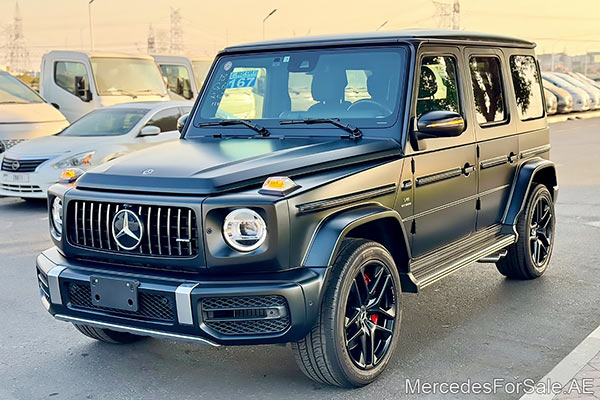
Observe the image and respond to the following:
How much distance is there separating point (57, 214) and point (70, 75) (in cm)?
1398

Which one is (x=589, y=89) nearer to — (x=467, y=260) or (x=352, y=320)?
(x=467, y=260)

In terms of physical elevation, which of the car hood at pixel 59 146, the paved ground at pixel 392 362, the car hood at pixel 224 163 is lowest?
the paved ground at pixel 392 362

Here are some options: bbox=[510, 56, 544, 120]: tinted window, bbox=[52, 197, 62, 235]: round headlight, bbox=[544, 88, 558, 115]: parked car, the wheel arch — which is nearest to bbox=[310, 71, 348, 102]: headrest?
the wheel arch

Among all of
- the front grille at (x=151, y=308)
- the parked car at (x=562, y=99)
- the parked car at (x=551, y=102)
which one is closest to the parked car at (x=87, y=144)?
the front grille at (x=151, y=308)

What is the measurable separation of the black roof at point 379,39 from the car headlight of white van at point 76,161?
18.0 feet

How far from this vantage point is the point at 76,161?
10867 mm

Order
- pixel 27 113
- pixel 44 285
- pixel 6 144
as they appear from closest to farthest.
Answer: pixel 44 285
pixel 6 144
pixel 27 113

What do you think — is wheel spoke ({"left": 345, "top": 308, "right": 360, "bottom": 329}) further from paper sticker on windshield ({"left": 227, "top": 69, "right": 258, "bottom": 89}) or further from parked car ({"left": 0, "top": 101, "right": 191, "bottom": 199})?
parked car ({"left": 0, "top": 101, "right": 191, "bottom": 199})

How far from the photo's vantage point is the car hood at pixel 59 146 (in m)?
11.1

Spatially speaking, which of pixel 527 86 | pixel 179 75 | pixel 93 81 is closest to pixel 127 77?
pixel 93 81

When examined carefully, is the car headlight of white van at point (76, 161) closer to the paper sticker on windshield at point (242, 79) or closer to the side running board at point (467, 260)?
the paper sticker on windshield at point (242, 79)

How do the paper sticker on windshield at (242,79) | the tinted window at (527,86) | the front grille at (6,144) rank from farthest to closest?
the front grille at (6,144)
the tinted window at (527,86)
the paper sticker on windshield at (242,79)

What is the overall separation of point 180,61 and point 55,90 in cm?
511

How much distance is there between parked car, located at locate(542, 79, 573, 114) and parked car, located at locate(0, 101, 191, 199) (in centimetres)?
2200
